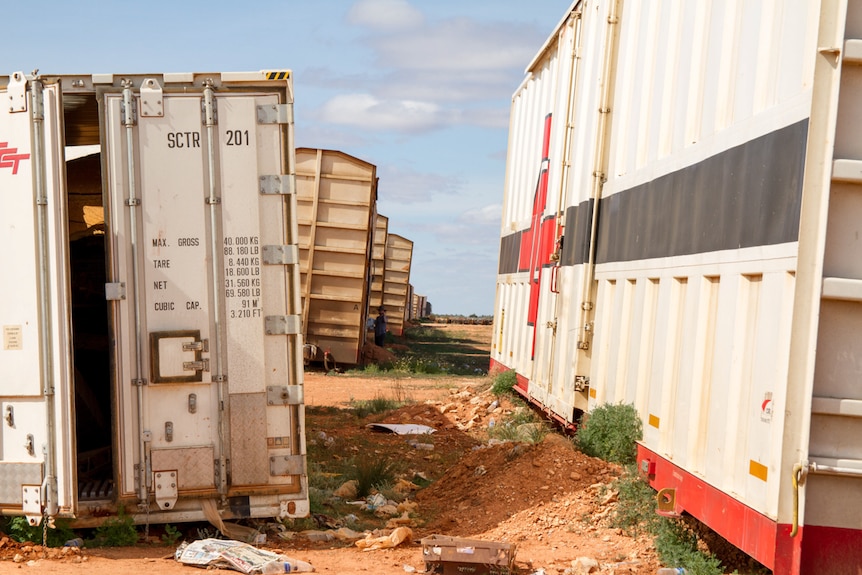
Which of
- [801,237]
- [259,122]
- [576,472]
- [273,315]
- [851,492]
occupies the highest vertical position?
[259,122]

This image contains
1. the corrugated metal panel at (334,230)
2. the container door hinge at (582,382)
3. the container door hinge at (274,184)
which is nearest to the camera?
the container door hinge at (274,184)

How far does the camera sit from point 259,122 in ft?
22.8

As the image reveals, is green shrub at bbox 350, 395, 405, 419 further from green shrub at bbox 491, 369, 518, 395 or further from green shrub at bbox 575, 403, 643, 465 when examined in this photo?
green shrub at bbox 575, 403, 643, 465

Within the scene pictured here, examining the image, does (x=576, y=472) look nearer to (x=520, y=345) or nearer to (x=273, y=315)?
(x=273, y=315)

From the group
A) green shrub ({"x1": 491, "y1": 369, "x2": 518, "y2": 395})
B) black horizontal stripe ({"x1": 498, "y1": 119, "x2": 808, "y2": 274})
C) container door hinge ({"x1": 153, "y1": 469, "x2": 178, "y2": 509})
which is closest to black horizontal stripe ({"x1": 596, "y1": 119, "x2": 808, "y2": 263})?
black horizontal stripe ({"x1": 498, "y1": 119, "x2": 808, "y2": 274})

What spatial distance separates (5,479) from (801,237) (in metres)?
5.02

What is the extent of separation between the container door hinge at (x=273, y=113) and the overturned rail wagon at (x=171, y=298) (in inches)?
0.5

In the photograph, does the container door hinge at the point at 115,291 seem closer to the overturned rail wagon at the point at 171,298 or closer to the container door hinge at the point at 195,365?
the overturned rail wagon at the point at 171,298

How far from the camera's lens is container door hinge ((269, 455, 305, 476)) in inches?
275

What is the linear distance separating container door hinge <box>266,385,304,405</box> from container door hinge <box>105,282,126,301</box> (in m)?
1.14

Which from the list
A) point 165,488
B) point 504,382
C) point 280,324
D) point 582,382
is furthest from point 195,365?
point 504,382

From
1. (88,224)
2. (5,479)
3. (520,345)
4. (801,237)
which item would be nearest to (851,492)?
(801,237)

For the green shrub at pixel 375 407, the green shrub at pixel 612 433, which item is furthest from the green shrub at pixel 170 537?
the green shrub at pixel 375 407

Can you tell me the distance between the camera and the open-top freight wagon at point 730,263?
15.7ft
